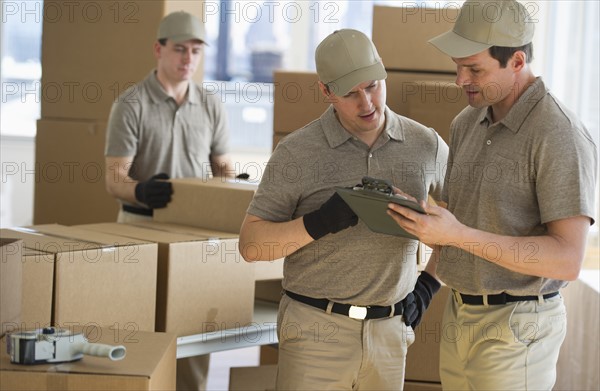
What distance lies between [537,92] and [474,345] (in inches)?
21.7

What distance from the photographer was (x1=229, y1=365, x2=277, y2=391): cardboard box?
2.65m

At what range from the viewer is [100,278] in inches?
85.8

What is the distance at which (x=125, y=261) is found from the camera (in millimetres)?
2234

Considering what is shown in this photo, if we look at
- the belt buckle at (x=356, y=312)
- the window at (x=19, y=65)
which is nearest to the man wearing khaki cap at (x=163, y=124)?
the belt buckle at (x=356, y=312)

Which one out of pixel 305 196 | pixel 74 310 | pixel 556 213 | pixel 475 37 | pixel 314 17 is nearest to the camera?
pixel 556 213

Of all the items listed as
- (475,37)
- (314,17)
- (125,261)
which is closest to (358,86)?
(475,37)

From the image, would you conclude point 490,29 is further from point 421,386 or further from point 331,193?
point 421,386

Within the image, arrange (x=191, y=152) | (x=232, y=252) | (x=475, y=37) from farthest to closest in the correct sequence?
1. (x=191, y=152)
2. (x=232, y=252)
3. (x=475, y=37)

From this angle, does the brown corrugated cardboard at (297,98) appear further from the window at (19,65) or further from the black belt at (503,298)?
the window at (19,65)

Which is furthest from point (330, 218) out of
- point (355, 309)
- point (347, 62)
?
point (347, 62)

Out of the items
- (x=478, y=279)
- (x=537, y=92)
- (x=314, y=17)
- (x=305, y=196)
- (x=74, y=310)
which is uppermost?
(x=314, y=17)

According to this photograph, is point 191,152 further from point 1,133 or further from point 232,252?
point 1,133

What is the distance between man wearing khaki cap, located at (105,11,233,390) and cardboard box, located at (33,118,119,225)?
2.16ft

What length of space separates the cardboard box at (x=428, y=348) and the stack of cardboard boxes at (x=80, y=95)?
1.74 meters
